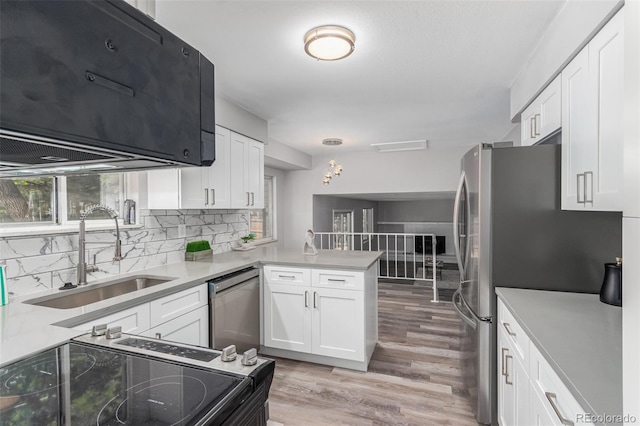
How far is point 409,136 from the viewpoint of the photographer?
4.19 metres

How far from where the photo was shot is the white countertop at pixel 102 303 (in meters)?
1.10

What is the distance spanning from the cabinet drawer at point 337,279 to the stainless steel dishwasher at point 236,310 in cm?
55

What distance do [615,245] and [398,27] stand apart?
1.66m

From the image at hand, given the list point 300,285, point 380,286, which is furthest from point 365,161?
point 300,285

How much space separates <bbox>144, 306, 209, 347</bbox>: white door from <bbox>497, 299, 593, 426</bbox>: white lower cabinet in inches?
72.0

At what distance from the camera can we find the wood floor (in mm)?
2055

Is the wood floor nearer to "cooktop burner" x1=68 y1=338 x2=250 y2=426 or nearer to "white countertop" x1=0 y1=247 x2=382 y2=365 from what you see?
"white countertop" x1=0 y1=247 x2=382 y2=365

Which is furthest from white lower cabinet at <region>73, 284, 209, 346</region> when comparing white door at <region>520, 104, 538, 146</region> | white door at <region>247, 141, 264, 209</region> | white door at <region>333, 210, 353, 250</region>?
white door at <region>333, 210, 353, 250</region>

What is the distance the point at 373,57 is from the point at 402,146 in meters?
2.65

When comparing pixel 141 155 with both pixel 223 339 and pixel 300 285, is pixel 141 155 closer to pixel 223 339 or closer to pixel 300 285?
pixel 223 339

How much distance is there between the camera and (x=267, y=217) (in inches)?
205

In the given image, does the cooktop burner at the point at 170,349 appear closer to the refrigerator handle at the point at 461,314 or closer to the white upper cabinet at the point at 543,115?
the refrigerator handle at the point at 461,314

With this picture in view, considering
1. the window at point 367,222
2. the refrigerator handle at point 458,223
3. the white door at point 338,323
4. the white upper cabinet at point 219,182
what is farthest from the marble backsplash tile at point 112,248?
the window at point 367,222

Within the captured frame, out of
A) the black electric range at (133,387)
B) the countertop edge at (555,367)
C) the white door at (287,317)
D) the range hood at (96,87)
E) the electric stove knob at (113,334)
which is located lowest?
the white door at (287,317)
